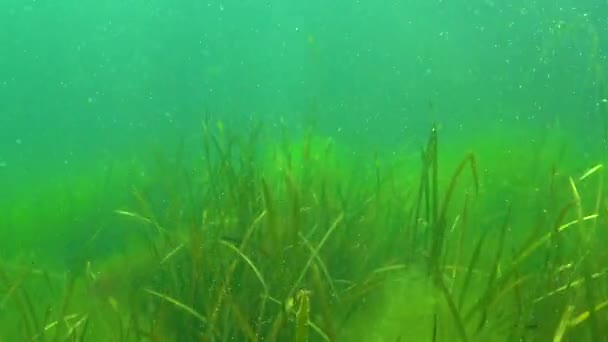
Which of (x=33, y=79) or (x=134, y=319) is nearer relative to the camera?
(x=134, y=319)

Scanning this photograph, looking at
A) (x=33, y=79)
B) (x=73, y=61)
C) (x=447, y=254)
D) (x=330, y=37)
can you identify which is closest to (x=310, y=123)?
(x=447, y=254)

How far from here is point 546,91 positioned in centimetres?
1590

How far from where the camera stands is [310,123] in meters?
2.75

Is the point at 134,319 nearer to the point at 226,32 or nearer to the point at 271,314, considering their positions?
the point at 271,314

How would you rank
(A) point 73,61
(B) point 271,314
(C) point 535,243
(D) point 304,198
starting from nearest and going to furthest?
(C) point 535,243 → (B) point 271,314 → (D) point 304,198 → (A) point 73,61

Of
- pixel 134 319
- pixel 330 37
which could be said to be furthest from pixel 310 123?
pixel 330 37

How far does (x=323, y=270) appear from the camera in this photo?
6.70ft

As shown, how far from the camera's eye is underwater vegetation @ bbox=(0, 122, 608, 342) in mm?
1795

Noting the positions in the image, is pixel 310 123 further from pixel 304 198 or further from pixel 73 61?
pixel 73 61

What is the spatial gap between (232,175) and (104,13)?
4095cm

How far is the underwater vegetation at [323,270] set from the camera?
70.7 inches

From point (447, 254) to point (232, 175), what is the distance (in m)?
0.93

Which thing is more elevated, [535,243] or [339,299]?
[535,243]

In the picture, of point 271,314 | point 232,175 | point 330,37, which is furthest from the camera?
point 330,37
